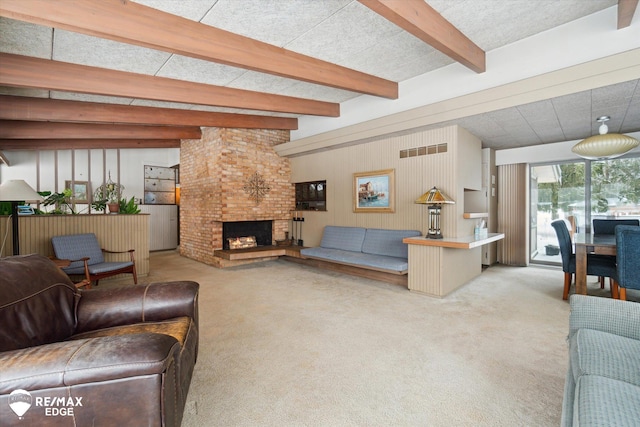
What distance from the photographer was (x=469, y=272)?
4.89 metres

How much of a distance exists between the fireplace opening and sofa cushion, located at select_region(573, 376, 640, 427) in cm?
608

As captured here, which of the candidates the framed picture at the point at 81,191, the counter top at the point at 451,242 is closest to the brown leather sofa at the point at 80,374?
the counter top at the point at 451,242

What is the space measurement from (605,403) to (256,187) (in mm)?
6147

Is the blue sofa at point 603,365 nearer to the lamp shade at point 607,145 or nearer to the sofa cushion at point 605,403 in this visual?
the sofa cushion at point 605,403

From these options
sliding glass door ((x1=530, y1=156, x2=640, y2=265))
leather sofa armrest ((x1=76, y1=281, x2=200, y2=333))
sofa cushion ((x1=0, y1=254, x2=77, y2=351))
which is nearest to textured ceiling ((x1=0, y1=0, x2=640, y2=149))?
sliding glass door ((x1=530, y1=156, x2=640, y2=265))

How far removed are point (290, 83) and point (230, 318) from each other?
10.4ft

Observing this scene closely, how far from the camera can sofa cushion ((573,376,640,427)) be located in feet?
3.23

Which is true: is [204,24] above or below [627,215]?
above

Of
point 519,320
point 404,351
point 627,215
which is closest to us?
point 404,351

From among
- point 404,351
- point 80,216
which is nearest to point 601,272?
point 404,351

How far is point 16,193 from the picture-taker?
355cm

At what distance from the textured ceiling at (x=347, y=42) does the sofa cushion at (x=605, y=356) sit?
2715mm

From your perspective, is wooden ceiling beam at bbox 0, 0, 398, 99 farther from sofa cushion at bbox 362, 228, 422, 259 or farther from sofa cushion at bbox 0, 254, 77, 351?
sofa cushion at bbox 362, 228, 422, 259

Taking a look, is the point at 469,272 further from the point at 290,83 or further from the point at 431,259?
the point at 290,83
